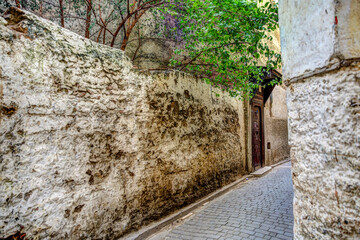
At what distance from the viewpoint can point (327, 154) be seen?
143 centimetres

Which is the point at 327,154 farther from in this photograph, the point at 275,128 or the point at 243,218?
the point at 275,128

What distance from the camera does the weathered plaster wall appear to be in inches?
390

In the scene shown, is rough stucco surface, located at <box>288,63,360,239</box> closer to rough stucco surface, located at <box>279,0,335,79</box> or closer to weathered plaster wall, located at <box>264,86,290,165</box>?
rough stucco surface, located at <box>279,0,335,79</box>

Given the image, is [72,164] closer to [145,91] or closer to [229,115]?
[145,91]

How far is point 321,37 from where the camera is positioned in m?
1.46

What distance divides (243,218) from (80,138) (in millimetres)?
3068

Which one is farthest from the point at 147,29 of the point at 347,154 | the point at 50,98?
the point at 347,154

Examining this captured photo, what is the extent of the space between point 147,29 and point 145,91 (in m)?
3.27

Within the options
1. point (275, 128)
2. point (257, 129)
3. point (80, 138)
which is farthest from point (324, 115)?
point (275, 128)

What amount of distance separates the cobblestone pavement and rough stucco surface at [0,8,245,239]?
0.57 metres

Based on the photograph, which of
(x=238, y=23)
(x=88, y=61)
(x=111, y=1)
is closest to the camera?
(x=88, y=61)

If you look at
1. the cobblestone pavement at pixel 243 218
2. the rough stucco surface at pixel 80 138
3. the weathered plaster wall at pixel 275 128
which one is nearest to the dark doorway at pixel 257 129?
the weathered plaster wall at pixel 275 128

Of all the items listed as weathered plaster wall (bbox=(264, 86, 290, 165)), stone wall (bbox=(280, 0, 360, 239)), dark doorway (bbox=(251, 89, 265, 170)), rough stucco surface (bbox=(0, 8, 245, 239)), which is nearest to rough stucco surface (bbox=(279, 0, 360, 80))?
stone wall (bbox=(280, 0, 360, 239))

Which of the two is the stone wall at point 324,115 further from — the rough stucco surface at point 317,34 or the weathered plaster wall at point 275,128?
the weathered plaster wall at point 275,128
